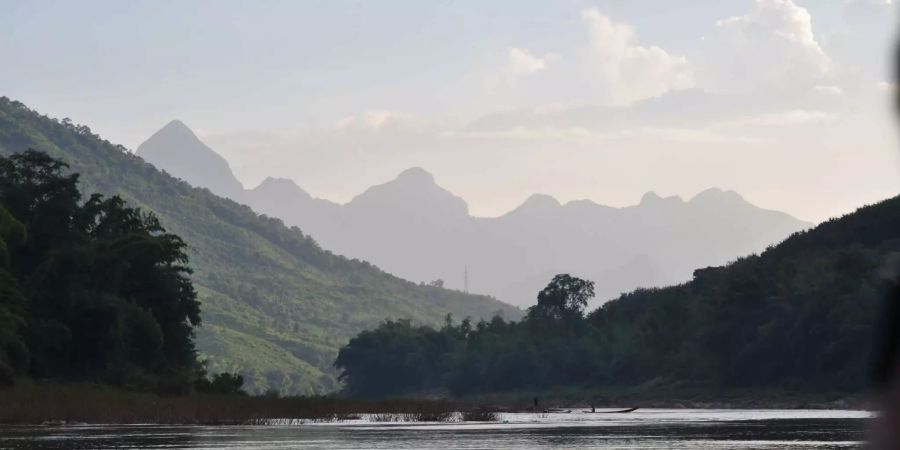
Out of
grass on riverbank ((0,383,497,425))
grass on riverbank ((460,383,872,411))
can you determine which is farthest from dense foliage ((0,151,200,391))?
grass on riverbank ((460,383,872,411))

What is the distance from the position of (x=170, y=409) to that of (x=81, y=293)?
893 inches

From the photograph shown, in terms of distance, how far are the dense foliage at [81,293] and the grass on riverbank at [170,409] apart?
435 cm

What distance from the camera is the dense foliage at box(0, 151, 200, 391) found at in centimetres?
10600

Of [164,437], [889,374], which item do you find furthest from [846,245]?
[889,374]

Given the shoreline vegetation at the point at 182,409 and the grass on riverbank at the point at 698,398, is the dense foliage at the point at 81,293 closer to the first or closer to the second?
the shoreline vegetation at the point at 182,409

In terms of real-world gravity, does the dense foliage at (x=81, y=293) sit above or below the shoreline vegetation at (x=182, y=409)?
above

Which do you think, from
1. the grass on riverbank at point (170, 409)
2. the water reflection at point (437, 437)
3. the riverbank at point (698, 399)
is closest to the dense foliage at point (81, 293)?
the grass on riverbank at point (170, 409)

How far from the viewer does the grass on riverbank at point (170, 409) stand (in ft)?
282

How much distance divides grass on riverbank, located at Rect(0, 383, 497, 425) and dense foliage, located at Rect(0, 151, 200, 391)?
4345 millimetres

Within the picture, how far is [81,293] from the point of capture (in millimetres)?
111875

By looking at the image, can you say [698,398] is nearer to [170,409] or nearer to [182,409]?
[182,409]

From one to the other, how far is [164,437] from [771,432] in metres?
32.2

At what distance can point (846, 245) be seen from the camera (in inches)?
7726

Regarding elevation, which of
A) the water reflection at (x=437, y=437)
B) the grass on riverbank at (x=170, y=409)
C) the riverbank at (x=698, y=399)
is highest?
→ the riverbank at (x=698, y=399)
